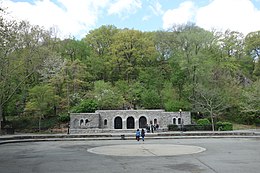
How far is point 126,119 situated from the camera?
46062mm

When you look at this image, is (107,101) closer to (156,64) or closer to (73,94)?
(73,94)

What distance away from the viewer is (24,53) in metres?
34.6

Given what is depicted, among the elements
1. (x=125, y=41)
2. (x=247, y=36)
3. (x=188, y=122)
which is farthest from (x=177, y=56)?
(x=247, y=36)

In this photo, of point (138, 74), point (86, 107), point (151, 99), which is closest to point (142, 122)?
point (151, 99)

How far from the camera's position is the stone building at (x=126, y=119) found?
44.6m

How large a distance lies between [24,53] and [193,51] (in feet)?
95.9

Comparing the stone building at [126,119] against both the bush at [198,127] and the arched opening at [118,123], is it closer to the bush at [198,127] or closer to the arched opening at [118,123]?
the arched opening at [118,123]

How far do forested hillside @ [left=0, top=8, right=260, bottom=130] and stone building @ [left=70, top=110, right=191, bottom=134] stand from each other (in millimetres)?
3406

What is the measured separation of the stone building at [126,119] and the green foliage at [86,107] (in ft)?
8.98

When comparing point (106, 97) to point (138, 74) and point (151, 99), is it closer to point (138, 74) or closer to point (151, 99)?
point (151, 99)

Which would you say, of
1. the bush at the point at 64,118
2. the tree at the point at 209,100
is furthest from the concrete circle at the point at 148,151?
the bush at the point at 64,118

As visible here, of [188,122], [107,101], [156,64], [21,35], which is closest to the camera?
[21,35]

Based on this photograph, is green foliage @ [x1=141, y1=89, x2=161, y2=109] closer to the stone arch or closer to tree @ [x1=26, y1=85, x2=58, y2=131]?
the stone arch

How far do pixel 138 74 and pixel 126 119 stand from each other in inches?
670
